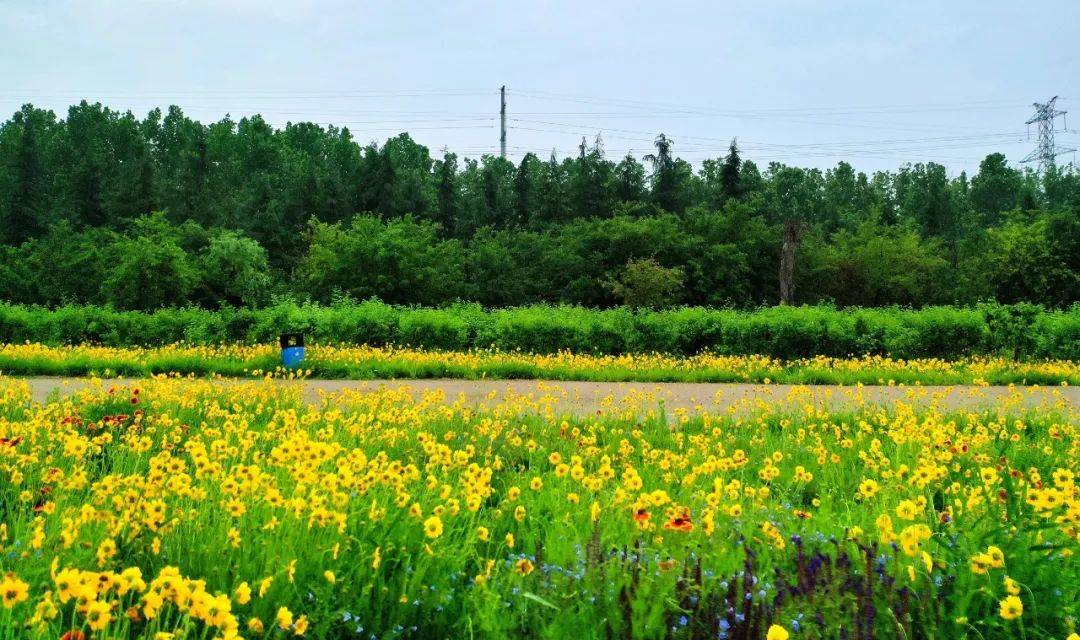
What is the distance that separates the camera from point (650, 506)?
4055 mm

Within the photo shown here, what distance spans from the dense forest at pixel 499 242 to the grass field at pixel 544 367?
20.6 ft

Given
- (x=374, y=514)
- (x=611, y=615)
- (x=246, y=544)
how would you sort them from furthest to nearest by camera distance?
(x=374, y=514) → (x=246, y=544) → (x=611, y=615)

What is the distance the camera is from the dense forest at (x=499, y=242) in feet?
114

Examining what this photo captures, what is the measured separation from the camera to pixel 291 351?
14750 mm

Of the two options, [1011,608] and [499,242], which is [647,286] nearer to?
[499,242]

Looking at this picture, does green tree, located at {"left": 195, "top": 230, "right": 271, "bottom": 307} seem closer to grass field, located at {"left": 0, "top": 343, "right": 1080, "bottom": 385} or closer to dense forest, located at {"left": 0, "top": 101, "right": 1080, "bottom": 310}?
dense forest, located at {"left": 0, "top": 101, "right": 1080, "bottom": 310}

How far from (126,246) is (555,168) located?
3457cm

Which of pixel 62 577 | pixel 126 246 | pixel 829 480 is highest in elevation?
pixel 126 246

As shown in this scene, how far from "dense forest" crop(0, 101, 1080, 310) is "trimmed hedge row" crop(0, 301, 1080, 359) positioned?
5.48 meters

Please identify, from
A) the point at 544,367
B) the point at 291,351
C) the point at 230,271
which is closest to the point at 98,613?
the point at 544,367

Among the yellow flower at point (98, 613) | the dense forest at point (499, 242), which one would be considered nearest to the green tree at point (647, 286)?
the dense forest at point (499, 242)

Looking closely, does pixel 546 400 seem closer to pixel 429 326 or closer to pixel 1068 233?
pixel 429 326

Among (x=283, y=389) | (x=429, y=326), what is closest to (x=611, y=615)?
(x=283, y=389)

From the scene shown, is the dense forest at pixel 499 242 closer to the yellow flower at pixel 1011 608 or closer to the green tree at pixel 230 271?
the green tree at pixel 230 271
